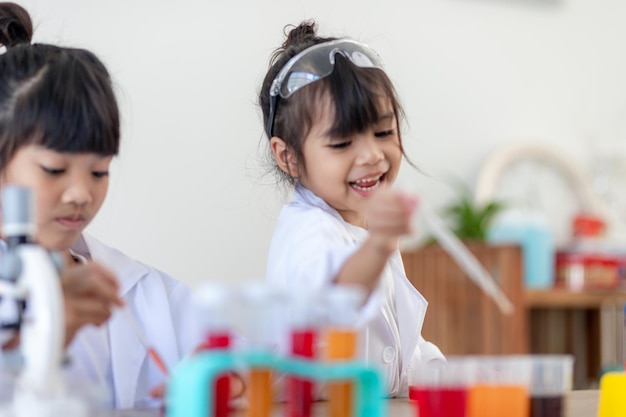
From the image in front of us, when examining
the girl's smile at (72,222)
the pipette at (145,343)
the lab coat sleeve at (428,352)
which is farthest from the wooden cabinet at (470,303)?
the girl's smile at (72,222)

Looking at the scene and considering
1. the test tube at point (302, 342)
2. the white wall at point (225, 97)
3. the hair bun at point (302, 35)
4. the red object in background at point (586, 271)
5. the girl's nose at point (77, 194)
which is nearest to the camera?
the test tube at point (302, 342)

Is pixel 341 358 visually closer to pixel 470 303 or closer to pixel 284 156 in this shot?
pixel 284 156

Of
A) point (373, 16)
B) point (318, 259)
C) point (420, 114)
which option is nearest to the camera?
point (318, 259)

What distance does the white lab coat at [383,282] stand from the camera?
1329 millimetres

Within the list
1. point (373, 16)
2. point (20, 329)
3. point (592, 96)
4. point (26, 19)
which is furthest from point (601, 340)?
point (20, 329)

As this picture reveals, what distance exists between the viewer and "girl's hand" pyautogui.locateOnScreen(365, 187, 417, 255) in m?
0.96

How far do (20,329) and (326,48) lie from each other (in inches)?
30.1

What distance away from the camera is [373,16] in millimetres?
3141

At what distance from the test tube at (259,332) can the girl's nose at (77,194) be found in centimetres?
52

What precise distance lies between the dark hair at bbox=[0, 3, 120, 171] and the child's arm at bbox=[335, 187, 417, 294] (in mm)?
415

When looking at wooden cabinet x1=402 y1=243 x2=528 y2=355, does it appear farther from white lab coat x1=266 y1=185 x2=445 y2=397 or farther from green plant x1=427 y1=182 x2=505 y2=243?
white lab coat x1=266 y1=185 x2=445 y2=397

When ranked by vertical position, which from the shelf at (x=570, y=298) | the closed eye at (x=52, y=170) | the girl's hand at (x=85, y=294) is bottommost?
the shelf at (x=570, y=298)

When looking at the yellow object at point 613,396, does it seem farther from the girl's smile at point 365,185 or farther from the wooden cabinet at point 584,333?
the wooden cabinet at point 584,333

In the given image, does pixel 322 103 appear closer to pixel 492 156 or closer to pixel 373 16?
pixel 373 16
